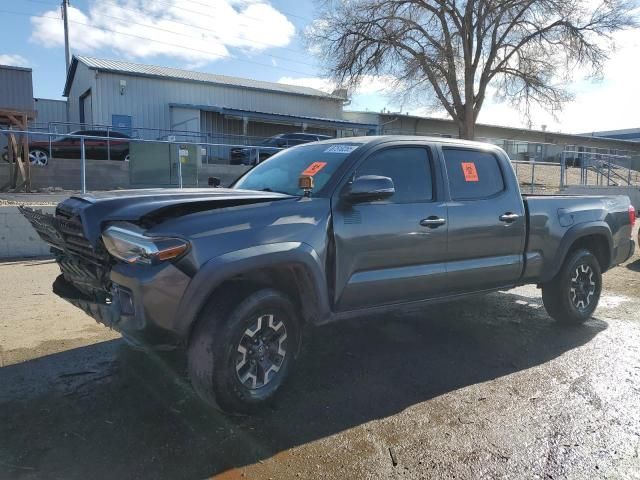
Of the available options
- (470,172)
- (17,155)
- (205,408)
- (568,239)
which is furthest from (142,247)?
(17,155)

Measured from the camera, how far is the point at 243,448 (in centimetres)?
301

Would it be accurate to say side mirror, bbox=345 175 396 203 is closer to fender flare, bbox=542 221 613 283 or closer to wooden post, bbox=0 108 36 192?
fender flare, bbox=542 221 613 283

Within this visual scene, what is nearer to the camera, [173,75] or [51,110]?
[173,75]

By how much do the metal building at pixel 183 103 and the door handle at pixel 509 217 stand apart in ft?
67.9

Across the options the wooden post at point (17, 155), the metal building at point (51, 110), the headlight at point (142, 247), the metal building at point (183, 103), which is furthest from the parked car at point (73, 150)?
the metal building at point (51, 110)

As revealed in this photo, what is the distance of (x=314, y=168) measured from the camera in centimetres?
410

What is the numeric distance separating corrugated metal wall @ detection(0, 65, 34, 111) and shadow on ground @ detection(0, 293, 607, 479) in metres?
18.1

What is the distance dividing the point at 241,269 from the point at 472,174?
2608mm

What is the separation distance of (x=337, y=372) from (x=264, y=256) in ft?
4.69

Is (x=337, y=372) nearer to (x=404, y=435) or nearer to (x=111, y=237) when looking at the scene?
(x=404, y=435)

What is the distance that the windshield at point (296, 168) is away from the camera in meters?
3.99

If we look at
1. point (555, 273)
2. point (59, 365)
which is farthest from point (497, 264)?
point (59, 365)

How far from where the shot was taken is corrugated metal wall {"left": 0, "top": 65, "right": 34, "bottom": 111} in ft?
61.9

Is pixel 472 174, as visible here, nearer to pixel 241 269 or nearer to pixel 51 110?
pixel 241 269
